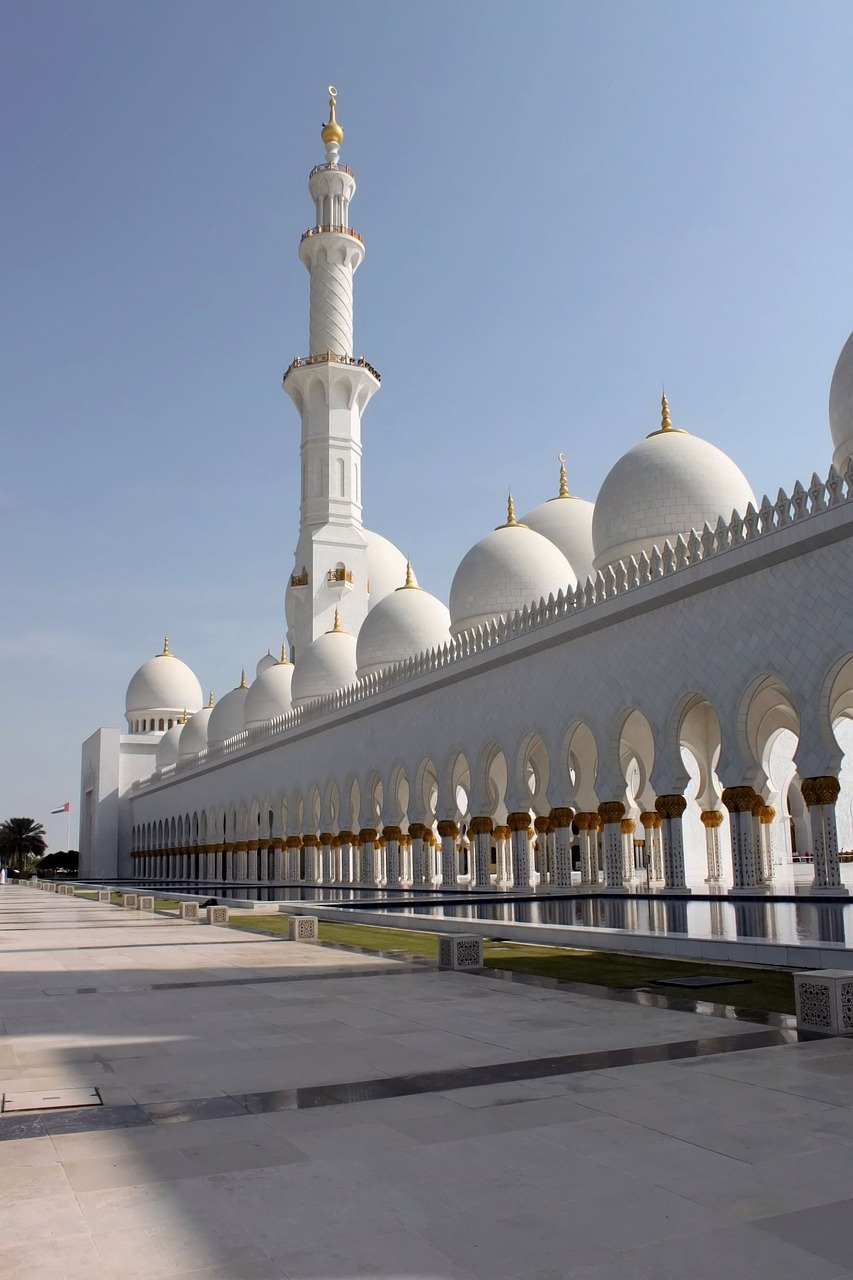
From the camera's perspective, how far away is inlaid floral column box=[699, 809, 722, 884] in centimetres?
1928

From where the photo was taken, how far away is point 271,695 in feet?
111

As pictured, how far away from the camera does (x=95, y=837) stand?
163ft

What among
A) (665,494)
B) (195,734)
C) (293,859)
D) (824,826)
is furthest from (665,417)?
(195,734)

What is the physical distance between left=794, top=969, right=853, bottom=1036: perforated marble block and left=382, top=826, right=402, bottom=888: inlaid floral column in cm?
1886

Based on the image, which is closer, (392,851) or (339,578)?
(392,851)

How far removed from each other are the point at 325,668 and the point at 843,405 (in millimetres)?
17561

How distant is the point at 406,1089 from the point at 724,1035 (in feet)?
5.82

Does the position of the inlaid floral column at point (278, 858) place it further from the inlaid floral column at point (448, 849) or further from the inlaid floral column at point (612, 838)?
the inlaid floral column at point (612, 838)

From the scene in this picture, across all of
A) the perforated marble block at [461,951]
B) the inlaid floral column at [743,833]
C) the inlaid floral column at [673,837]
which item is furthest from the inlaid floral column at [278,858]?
the perforated marble block at [461,951]

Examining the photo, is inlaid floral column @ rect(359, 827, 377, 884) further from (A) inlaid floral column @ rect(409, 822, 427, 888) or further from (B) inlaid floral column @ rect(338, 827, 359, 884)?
(A) inlaid floral column @ rect(409, 822, 427, 888)

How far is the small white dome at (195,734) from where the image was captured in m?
42.1

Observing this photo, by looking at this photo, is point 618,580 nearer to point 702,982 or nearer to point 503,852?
point 503,852

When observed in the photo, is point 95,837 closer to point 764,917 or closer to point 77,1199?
point 764,917

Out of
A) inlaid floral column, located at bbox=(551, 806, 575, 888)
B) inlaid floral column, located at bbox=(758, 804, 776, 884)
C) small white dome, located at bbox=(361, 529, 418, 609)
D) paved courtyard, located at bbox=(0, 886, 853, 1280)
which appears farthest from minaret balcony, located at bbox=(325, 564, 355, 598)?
paved courtyard, located at bbox=(0, 886, 853, 1280)
